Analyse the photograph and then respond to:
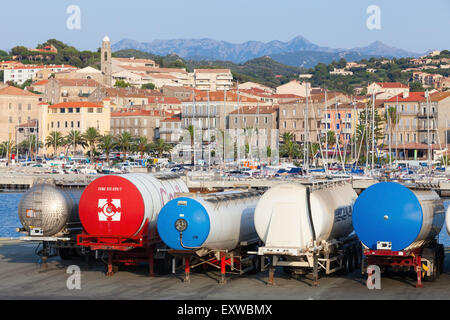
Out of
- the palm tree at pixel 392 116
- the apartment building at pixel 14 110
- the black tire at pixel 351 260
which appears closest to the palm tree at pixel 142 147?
the apartment building at pixel 14 110

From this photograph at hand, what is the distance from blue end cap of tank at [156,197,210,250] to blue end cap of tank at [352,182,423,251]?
14.6 feet

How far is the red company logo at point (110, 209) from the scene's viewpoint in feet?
88.6

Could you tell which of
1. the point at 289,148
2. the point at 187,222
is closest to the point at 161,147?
the point at 289,148

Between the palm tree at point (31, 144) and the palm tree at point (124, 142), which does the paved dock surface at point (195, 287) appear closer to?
the palm tree at point (124, 142)

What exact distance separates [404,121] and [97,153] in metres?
44.7

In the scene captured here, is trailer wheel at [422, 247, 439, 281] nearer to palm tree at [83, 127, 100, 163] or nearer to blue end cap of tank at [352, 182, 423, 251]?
blue end cap of tank at [352, 182, 423, 251]

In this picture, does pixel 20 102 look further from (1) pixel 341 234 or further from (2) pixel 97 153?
(1) pixel 341 234

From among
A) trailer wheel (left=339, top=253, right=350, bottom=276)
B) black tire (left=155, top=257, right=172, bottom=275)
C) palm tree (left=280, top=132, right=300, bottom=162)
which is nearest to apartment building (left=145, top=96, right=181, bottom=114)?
palm tree (left=280, top=132, right=300, bottom=162)

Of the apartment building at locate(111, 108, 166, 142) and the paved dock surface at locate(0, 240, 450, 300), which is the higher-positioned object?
the apartment building at locate(111, 108, 166, 142)

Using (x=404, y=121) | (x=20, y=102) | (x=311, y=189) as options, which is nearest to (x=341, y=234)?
(x=311, y=189)

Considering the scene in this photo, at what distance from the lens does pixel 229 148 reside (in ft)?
353

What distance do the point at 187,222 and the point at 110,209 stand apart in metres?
2.82

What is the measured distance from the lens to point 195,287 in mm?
25859

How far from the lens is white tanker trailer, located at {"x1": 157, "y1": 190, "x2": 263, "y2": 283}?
84.1 feet
